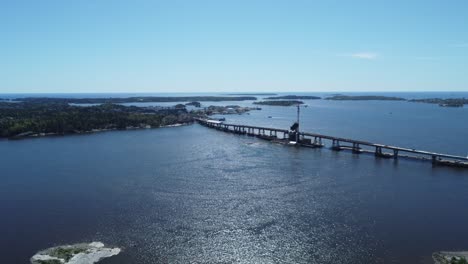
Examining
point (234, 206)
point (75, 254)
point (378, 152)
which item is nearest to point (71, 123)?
point (378, 152)

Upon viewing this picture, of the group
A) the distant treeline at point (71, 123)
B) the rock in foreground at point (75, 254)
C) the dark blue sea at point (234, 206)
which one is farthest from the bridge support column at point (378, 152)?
the distant treeline at point (71, 123)

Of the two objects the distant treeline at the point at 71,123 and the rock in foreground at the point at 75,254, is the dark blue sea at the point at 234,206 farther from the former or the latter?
the distant treeline at the point at 71,123

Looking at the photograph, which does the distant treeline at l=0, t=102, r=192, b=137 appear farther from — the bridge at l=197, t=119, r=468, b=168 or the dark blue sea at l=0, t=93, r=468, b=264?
the dark blue sea at l=0, t=93, r=468, b=264

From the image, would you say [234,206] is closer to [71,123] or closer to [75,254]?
[75,254]

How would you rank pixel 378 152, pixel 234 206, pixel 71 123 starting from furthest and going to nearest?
1. pixel 71 123
2. pixel 378 152
3. pixel 234 206

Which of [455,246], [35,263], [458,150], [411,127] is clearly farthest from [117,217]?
[411,127]

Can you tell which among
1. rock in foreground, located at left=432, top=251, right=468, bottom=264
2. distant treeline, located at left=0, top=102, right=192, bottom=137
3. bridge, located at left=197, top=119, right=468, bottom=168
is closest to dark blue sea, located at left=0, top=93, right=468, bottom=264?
rock in foreground, located at left=432, top=251, right=468, bottom=264

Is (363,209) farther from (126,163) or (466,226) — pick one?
(126,163)
